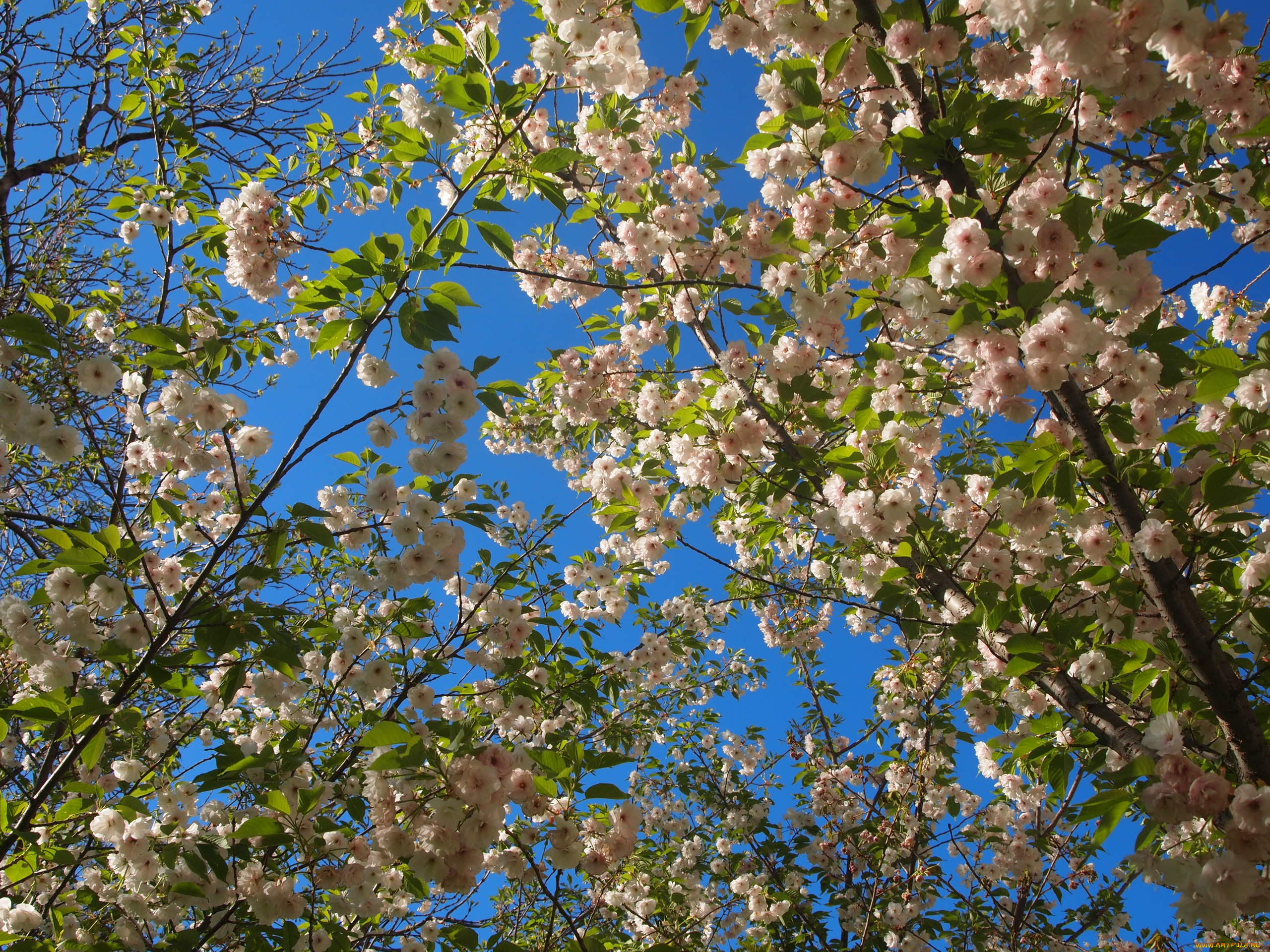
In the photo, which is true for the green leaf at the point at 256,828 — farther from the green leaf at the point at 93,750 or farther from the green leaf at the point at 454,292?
the green leaf at the point at 454,292

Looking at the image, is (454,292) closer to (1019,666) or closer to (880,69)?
(880,69)

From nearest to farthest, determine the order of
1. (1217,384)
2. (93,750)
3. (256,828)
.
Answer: (256,828) → (1217,384) → (93,750)

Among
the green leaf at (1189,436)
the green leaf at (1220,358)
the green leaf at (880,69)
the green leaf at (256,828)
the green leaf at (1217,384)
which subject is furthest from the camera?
the green leaf at (1189,436)

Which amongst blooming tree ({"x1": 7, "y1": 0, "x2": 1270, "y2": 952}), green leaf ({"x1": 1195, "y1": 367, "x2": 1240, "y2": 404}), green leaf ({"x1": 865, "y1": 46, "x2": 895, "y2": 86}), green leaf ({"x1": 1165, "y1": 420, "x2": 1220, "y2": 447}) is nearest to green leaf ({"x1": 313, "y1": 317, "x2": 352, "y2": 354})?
blooming tree ({"x1": 7, "y1": 0, "x2": 1270, "y2": 952})

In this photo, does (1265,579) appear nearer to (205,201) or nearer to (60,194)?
(205,201)

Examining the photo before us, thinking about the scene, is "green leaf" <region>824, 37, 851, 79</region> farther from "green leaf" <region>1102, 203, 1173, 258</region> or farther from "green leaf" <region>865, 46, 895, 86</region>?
"green leaf" <region>1102, 203, 1173, 258</region>

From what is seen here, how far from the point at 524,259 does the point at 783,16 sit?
8.57ft

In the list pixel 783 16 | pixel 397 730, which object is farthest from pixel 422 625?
pixel 783 16

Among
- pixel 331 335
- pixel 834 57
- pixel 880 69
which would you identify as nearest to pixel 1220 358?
pixel 880 69

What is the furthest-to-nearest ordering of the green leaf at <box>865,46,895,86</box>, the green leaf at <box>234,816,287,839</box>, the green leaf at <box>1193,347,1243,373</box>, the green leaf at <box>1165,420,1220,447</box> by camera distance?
the green leaf at <box>1165,420,1220,447</box>, the green leaf at <box>865,46,895,86</box>, the green leaf at <box>1193,347,1243,373</box>, the green leaf at <box>234,816,287,839</box>

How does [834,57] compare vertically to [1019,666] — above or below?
above

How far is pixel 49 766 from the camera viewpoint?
9.68ft

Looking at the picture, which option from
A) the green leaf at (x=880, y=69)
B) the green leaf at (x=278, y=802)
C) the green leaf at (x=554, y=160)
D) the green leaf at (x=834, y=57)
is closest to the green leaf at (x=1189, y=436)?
the green leaf at (x=880, y=69)

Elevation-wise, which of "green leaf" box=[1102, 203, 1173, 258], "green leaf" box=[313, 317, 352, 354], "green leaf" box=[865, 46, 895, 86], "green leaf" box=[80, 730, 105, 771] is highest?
"green leaf" box=[865, 46, 895, 86]
